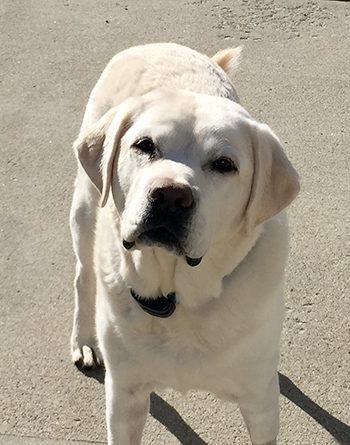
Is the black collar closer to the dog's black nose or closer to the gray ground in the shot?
the dog's black nose

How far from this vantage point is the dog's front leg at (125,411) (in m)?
3.17

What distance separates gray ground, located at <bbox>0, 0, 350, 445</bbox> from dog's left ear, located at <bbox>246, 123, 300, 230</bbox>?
1.22 metres

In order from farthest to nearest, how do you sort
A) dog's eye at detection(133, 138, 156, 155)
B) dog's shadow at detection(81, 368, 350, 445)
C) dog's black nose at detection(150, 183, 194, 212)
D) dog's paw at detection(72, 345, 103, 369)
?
dog's paw at detection(72, 345, 103, 369) < dog's shadow at detection(81, 368, 350, 445) < dog's eye at detection(133, 138, 156, 155) < dog's black nose at detection(150, 183, 194, 212)

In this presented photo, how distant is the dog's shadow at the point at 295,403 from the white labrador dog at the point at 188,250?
0.97 feet

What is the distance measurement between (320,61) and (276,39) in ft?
1.49

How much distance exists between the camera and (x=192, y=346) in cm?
294

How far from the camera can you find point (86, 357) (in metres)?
3.83

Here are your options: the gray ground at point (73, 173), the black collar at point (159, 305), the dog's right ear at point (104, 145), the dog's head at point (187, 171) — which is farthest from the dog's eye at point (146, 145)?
the gray ground at point (73, 173)

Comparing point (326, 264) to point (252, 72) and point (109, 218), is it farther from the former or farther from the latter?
point (252, 72)

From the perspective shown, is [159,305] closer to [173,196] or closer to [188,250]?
[188,250]

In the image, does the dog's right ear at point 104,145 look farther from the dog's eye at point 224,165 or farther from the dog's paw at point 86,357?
the dog's paw at point 86,357

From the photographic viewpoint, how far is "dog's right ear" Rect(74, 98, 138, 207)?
2.86m

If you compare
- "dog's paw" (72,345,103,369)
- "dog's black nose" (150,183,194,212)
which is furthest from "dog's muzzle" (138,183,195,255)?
"dog's paw" (72,345,103,369)

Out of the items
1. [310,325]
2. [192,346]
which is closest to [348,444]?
[310,325]
